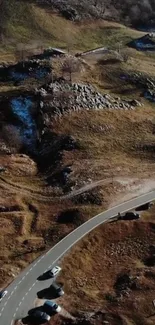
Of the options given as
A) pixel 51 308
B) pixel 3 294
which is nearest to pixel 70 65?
pixel 3 294

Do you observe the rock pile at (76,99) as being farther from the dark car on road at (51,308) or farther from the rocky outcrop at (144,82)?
the dark car on road at (51,308)

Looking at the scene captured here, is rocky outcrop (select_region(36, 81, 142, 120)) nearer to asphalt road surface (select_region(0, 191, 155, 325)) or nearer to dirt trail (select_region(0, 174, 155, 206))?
dirt trail (select_region(0, 174, 155, 206))

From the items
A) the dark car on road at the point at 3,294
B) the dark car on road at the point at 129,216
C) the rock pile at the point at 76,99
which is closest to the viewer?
the dark car on road at the point at 3,294

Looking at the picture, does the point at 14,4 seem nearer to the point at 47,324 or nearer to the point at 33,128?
the point at 33,128

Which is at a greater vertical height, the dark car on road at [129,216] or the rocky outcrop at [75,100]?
the rocky outcrop at [75,100]

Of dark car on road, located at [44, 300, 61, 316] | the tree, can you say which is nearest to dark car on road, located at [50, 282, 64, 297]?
dark car on road, located at [44, 300, 61, 316]

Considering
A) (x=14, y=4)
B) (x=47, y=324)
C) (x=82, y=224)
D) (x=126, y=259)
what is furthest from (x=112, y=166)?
(x=14, y=4)

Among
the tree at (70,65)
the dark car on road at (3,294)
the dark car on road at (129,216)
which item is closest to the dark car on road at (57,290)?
the dark car on road at (3,294)
